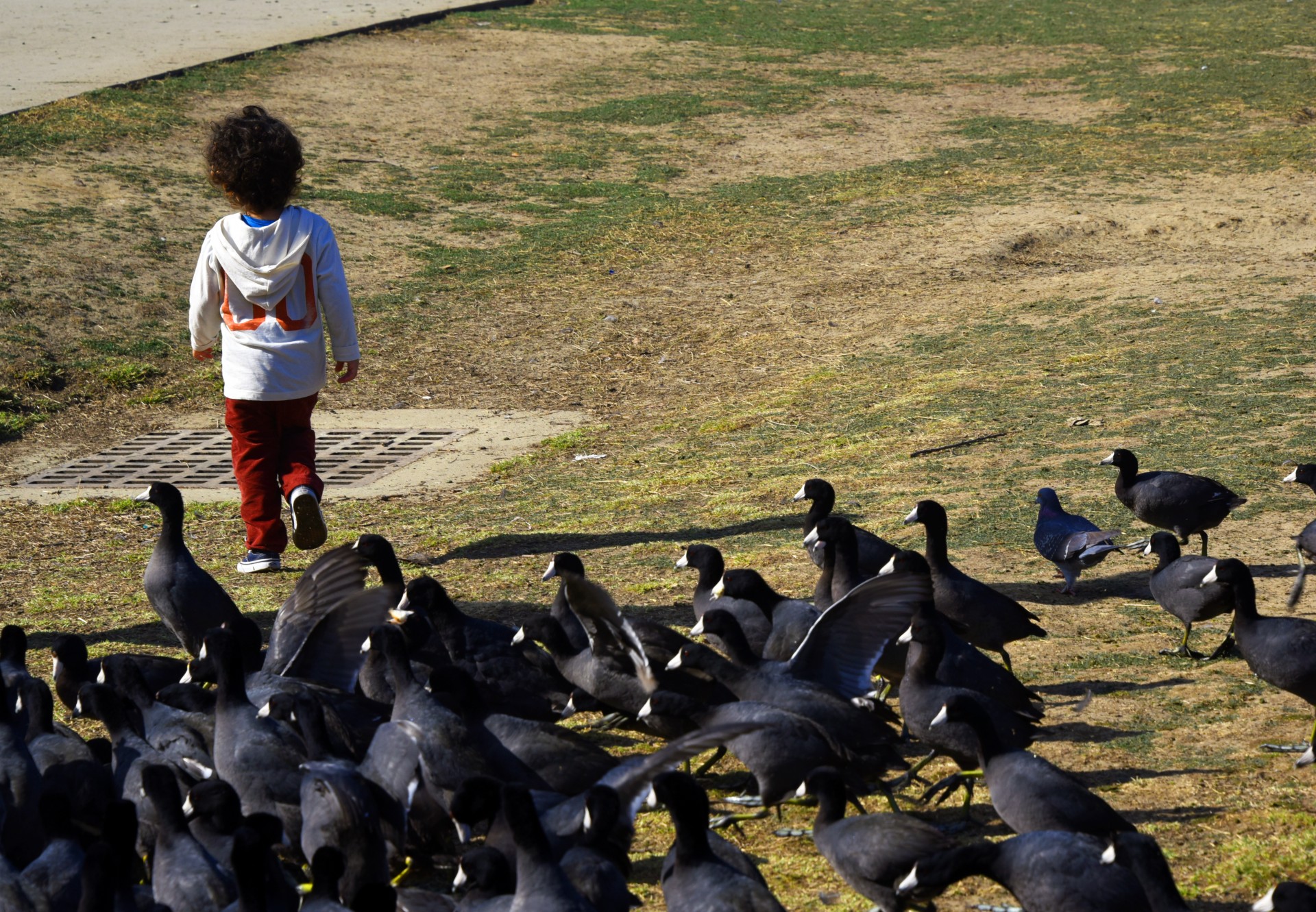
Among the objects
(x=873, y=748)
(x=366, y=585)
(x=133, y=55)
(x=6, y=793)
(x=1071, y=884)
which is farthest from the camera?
(x=133, y=55)

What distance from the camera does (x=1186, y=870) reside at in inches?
175

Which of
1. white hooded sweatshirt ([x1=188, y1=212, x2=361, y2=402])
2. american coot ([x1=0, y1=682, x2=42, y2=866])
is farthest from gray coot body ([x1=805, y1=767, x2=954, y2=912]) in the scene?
white hooded sweatshirt ([x1=188, y1=212, x2=361, y2=402])

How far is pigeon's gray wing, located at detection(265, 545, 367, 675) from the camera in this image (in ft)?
20.4

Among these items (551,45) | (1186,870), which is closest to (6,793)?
(1186,870)

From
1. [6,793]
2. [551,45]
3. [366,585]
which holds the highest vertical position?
[551,45]

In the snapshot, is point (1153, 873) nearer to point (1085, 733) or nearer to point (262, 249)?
point (1085, 733)

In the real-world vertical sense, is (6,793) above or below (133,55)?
below

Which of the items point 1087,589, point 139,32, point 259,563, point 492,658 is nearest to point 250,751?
point 492,658

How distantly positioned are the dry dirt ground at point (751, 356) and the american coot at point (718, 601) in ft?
1.31

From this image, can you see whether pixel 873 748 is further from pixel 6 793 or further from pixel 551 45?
pixel 551 45

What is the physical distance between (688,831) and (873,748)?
132cm

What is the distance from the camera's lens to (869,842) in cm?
429

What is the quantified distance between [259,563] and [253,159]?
2.29 metres

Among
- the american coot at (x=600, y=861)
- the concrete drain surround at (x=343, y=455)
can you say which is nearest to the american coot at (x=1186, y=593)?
the american coot at (x=600, y=861)
